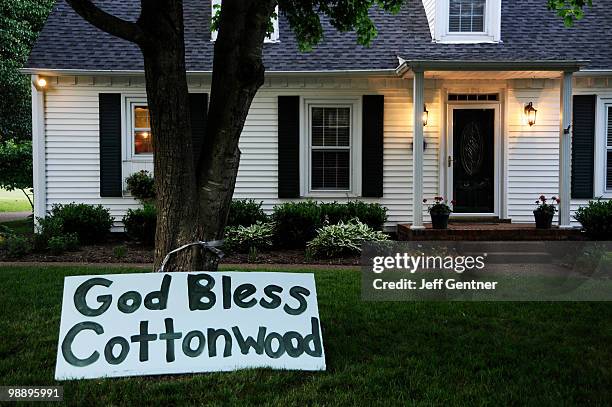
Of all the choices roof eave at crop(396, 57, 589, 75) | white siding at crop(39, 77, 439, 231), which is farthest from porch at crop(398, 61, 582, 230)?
roof eave at crop(396, 57, 589, 75)

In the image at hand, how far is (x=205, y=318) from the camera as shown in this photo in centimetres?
336

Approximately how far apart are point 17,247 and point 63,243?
63cm

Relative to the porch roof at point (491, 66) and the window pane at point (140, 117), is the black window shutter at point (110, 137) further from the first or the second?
the porch roof at point (491, 66)

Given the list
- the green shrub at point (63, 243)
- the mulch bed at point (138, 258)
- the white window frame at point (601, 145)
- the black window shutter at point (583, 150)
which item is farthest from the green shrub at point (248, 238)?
the white window frame at point (601, 145)

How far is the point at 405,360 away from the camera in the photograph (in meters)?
3.84

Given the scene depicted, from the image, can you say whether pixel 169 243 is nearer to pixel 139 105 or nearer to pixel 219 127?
pixel 219 127

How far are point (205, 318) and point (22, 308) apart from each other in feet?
8.78

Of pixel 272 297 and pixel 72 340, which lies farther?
pixel 272 297

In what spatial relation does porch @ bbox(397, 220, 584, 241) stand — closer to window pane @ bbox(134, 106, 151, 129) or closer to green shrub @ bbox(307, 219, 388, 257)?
green shrub @ bbox(307, 219, 388, 257)

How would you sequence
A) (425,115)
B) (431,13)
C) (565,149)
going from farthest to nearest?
(431,13)
(425,115)
(565,149)

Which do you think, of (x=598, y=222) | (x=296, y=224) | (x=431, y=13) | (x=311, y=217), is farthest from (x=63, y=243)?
(x=598, y=222)

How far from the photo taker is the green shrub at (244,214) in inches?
374

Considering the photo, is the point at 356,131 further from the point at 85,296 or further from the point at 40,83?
the point at 85,296

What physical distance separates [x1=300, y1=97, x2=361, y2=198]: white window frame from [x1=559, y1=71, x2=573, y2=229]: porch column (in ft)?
11.1
